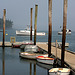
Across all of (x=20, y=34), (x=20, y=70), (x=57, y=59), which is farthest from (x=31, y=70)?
(x=20, y=34)

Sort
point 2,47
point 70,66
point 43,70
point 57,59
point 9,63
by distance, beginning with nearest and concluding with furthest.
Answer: point 70,66 < point 43,70 < point 57,59 < point 9,63 < point 2,47

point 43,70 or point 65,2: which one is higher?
point 65,2

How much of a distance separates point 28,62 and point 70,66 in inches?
363

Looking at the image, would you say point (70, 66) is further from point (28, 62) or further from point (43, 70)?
point (28, 62)

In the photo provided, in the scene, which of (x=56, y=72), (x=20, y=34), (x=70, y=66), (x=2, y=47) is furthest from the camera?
(x=20, y=34)

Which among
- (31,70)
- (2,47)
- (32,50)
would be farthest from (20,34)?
(31,70)

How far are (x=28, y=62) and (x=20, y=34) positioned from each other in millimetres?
131397

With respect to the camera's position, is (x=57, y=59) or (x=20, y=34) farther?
(x=20, y=34)

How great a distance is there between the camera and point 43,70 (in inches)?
1022

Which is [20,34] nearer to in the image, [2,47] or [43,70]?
[2,47]

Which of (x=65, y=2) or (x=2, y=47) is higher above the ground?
(x=65, y=2)

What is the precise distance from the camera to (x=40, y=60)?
93.7 feet

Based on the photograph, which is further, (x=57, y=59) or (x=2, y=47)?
(x=2, y=47)

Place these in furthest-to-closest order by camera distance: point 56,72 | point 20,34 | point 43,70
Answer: point 20,34 → point 43,70 → point 56,72
